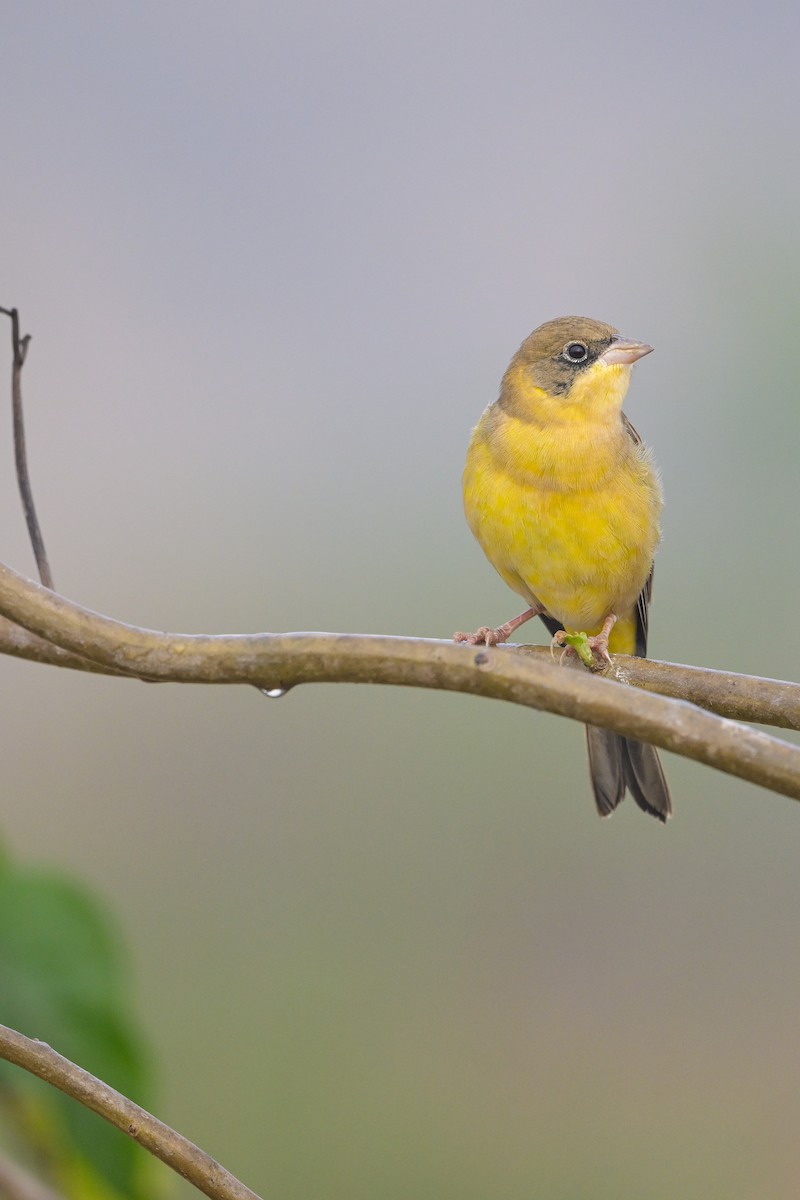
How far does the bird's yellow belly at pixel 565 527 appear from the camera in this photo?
193 cm

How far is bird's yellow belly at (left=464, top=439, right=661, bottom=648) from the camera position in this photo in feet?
6.32

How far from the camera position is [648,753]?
79.0 inches

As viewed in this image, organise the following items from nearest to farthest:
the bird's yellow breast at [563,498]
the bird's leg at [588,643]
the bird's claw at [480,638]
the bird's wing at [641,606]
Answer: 1. the bird's leg at [588,643]
2. the bird's claw at [480,638]
3. the bird's yellow breast at [563,498]
4. the bird's wing at [641,606]

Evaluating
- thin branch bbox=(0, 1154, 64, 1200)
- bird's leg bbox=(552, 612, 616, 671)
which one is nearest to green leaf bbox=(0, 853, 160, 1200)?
thin branch bbox=(0, 1154, 64, 1200)

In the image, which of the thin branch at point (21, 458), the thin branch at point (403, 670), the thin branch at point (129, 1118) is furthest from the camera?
the thin branch at point (21, 458)

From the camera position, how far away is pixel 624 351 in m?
1.98

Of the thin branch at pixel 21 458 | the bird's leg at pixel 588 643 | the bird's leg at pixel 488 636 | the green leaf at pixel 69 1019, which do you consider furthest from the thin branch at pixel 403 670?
the green leaf at pixel 69 1019

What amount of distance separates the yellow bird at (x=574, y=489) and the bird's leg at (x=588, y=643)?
6 cm

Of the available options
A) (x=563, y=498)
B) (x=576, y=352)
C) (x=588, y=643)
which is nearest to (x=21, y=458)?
(x=588, y=643)

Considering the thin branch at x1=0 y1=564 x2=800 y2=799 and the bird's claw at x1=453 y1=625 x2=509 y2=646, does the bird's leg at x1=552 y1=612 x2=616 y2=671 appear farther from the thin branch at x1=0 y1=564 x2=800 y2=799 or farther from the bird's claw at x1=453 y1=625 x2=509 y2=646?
the thin branch at x1=0 y1=564 x2=800 y2=799

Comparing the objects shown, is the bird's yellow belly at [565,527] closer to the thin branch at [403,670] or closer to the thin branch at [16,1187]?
the thin branch at [403,670]

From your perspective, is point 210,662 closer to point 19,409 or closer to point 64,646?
point 64,646

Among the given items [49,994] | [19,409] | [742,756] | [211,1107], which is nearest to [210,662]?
[742,756]

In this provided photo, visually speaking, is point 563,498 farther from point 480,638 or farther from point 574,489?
point 480,638
